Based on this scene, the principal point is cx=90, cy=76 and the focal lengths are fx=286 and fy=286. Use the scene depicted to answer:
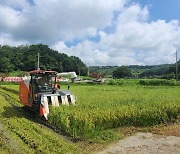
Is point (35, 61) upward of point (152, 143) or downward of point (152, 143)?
upward

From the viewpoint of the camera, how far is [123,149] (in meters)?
9.14

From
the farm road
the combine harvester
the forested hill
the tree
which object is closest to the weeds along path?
the farm road

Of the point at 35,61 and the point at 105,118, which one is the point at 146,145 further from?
the point at 35,61

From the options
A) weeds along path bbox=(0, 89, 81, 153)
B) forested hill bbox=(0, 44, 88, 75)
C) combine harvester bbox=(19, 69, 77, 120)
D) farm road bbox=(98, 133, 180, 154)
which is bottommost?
farm road bbox=(98, 133, 180, 154)

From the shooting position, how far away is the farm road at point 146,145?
8.84 m

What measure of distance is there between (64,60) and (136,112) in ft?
292

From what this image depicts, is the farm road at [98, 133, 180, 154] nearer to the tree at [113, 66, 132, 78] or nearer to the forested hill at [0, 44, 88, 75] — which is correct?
the forested hill at [0, 44, 88, 75]

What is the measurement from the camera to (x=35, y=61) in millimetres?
83938

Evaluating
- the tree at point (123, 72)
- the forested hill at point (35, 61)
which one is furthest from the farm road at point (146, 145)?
the tree at point (123, 72)

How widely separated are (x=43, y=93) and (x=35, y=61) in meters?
70.5

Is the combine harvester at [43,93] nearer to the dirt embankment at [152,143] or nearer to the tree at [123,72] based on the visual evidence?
the dirt embankment at [152,143]

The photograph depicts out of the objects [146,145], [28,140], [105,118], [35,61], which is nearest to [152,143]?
[146,145]

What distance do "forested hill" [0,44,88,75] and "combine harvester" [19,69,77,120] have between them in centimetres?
6732

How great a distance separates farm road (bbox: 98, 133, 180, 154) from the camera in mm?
8844
